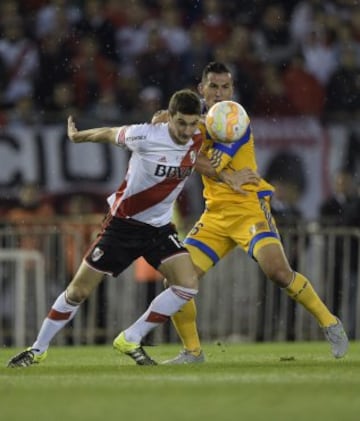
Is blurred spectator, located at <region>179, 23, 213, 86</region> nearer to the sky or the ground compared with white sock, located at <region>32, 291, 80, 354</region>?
nearer to the sky

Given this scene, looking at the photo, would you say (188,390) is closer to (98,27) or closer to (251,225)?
(251,225)

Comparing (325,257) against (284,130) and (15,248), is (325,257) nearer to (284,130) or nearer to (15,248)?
(284,130)

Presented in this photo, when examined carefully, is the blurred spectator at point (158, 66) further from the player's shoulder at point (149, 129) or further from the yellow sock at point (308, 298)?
the player's shoulder at point (149, 129)

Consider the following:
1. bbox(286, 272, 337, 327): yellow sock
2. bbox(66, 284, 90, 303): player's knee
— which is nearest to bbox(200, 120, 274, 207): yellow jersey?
bbox(286, 272, 337, 327): yellow sock

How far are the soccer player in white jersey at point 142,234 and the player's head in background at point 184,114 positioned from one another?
0.03 meters

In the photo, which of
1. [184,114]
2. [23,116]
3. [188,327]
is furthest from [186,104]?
[23,116]

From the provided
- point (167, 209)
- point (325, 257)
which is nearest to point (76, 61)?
point (325, 257)

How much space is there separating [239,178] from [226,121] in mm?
696

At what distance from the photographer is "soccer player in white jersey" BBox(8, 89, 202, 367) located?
1193cm

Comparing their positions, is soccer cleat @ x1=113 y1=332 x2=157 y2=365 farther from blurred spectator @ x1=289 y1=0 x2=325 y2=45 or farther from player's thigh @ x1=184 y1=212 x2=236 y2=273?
blurred spectator @ x1=289 y1=0 x2=325 y2=45

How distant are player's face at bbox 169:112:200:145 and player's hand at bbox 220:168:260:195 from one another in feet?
2.98

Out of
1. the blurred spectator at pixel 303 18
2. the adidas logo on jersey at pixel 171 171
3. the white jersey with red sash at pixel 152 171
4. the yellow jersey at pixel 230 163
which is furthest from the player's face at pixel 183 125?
the blurred spectator at pixel 303 18

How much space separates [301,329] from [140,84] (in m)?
4.30

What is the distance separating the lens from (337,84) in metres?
21.2
